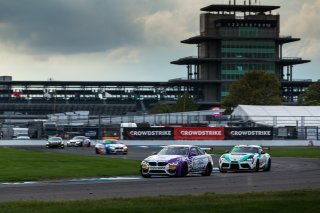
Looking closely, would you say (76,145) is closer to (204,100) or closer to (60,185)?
(60,185)

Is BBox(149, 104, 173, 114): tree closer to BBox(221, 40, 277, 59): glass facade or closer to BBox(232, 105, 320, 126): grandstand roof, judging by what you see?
BBox(221, 40, 277, 59): glass facade

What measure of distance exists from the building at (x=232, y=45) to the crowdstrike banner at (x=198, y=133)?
296 ft

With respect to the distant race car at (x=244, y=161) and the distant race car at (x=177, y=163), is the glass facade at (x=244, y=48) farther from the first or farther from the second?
the distant race car at (x=177, y=163)

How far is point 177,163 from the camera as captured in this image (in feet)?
110

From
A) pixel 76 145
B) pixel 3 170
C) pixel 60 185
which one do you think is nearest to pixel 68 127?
pixel 76 145

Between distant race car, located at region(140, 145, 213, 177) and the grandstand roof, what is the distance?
2245 inches

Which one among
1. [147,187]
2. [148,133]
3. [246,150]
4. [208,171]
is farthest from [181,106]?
[147,187]

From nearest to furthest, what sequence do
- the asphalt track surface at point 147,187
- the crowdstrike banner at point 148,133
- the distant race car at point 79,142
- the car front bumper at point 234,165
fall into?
the asphalt track surface at point 147,187
the car front bumper at point 234,165
the distant race car at point 79,142
the crowdstrike banner at point 148,133

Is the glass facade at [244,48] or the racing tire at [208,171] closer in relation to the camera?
the racing tire at [208,171]

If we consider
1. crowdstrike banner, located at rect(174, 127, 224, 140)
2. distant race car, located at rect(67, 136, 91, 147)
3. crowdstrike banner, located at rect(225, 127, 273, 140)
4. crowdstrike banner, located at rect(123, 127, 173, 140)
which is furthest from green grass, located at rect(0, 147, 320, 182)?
crowdstrike banner, located at rect(225, 127, 273, 140)

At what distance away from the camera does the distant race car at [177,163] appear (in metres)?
33.3

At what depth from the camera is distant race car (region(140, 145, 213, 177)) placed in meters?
33.3

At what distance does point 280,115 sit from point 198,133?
19.6 meters

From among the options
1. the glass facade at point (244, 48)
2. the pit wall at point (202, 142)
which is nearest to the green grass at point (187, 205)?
the pit wall at point (202, 142)
